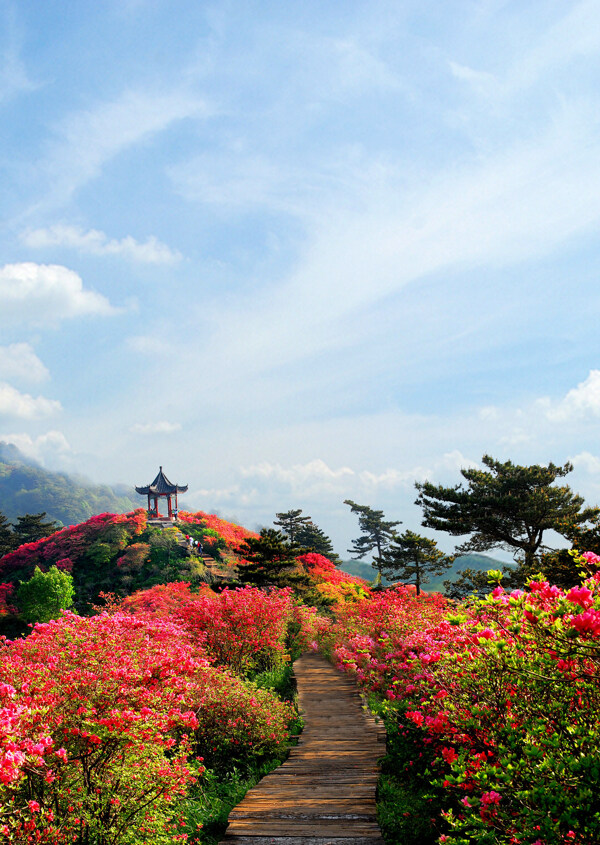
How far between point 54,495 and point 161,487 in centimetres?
11876

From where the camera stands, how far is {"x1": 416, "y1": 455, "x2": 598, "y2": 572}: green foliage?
18.9 metres

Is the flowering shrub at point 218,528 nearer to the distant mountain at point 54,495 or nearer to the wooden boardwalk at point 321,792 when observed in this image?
the wooden boardwalk at point 321,792

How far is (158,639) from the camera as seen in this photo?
8.36 m

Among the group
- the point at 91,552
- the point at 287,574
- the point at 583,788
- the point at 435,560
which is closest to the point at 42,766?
the point at 583,788

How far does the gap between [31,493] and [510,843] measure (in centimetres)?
15687

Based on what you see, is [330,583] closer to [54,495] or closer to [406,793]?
[406,793]

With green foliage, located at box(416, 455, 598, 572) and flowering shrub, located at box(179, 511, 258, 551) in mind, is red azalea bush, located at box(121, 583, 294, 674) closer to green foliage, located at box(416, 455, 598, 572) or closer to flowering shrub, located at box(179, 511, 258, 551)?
green foliage, located at box(416, 455, 598, 572)

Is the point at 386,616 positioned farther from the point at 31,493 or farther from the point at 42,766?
the point at 31,493

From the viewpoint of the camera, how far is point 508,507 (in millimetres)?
19172

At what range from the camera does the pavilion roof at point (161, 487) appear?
36.1 m

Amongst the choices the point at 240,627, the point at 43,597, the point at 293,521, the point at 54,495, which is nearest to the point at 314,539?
the point at 293,521

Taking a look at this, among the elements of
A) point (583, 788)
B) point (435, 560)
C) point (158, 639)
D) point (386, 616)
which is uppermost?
point (583, 788)

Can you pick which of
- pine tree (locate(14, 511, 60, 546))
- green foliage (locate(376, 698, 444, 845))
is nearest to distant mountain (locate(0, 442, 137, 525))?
pine tree (locate(14, 511, 60, 546))

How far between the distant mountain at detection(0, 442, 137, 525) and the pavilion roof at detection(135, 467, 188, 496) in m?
101
